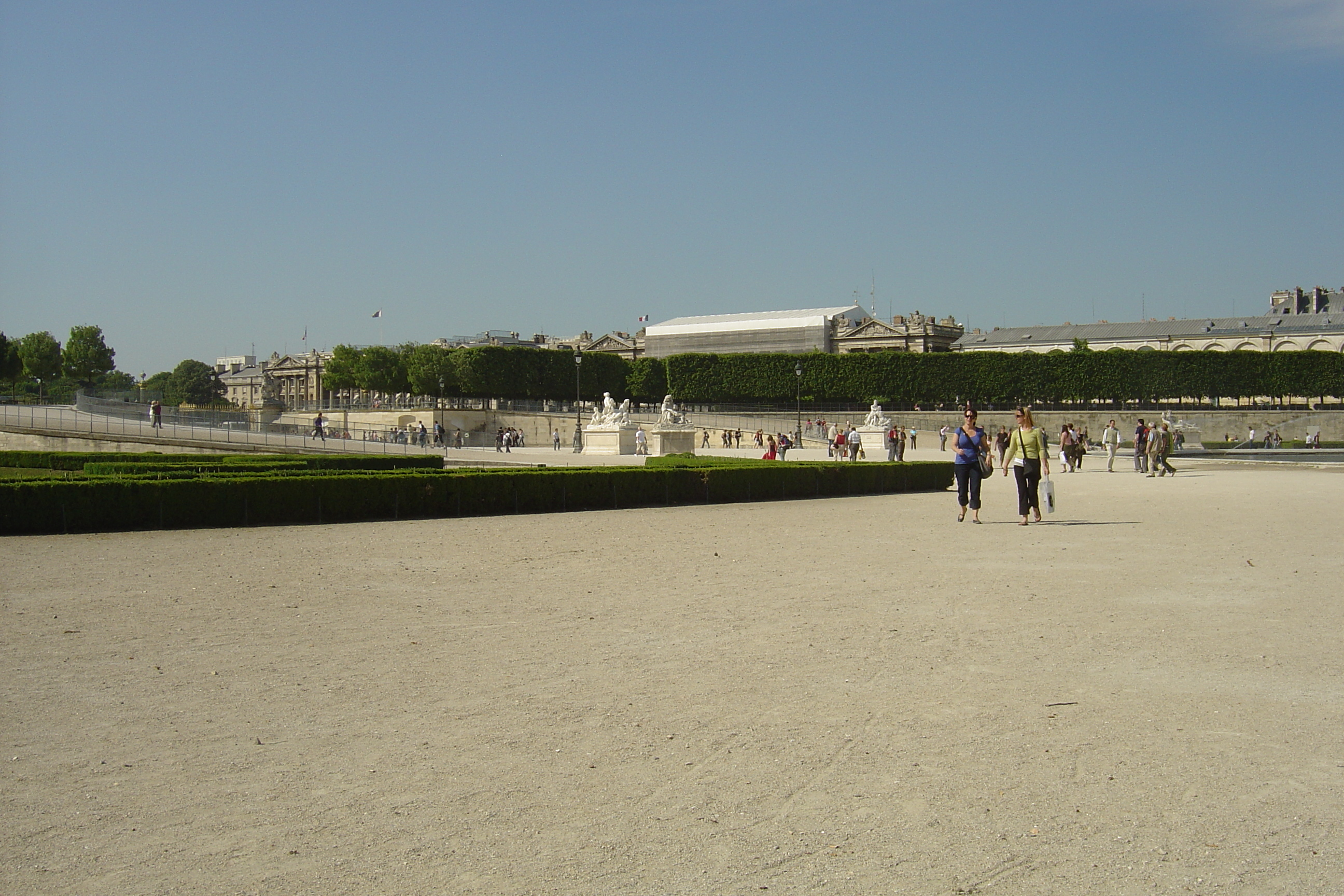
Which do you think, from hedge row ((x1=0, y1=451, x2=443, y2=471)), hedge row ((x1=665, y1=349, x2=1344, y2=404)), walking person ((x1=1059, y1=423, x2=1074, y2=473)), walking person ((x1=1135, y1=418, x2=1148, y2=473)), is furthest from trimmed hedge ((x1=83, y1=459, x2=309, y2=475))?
hedge row ((x1=665, y1=349, x2=1344, y2=404))

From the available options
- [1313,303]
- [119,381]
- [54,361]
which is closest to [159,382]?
[119,381]

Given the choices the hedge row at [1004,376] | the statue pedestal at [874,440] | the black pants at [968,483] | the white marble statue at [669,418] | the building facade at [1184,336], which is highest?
the building facade at [1184,336]

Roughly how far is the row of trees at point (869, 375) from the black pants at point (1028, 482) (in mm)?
60602

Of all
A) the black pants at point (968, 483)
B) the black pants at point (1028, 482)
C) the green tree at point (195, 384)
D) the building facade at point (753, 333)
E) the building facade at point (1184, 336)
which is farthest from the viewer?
the green tree at point (195, 384)

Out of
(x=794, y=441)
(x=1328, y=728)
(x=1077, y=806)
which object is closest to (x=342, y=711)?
(x=1077, y=806)

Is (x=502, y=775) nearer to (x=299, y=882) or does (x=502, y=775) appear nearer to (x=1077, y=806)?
(x=299, y=882)

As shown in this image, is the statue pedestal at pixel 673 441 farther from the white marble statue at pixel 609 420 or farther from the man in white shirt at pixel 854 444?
the man in white shirt at pixel 854 444

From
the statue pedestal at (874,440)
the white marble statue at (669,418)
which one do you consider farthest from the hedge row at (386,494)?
the statue pedestal at (874,440)

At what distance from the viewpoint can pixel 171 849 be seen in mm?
4012

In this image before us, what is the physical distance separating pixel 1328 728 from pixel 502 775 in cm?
386

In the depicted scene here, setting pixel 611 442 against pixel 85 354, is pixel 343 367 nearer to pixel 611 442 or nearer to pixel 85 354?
pixel 85 354

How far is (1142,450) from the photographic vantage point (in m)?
30.7

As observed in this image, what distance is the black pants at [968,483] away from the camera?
14703mm

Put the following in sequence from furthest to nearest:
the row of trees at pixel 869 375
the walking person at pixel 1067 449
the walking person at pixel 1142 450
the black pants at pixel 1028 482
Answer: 1. the row of trees at pixel 869 375
2. the walking person at pixel 1067 449
3. the walking person at pixel 1142 450
4. the black pants at pixel 1028 482
